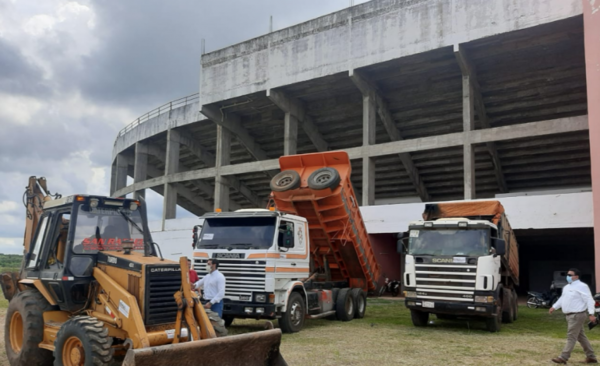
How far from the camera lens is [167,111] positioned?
3167 centimetres

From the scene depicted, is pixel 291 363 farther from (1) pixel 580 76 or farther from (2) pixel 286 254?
(1) pixel 580 76

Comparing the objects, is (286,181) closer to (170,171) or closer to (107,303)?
(107,303)

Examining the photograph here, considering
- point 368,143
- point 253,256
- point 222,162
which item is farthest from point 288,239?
point 222,162

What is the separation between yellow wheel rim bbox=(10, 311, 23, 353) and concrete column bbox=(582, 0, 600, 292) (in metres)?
13.7

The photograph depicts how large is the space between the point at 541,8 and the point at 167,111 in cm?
2156

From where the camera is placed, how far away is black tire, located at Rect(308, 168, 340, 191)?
11.7m

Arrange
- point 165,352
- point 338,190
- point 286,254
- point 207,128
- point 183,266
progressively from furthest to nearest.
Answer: point 207,128
point 338,190
point 286,254
point 183,266
point 165,352

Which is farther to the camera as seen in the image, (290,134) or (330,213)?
(290,134)

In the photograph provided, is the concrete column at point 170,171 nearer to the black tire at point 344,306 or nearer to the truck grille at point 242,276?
the black tire at point 344,306

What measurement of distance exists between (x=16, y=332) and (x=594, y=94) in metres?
15.1

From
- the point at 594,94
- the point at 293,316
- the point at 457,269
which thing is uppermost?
the point at 594,94

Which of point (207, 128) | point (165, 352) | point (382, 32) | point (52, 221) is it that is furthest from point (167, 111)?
point (165, 352)

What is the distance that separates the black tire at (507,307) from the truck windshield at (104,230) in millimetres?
8579

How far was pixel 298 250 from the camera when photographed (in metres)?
11.2
